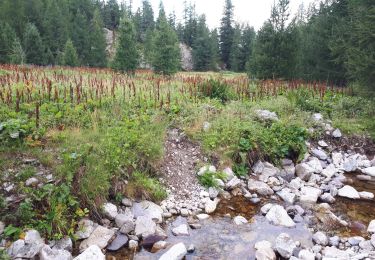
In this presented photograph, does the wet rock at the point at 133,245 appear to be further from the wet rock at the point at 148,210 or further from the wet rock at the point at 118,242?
the wet rock at the point at 148,210

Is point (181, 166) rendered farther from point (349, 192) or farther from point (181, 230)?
point (349, 192)

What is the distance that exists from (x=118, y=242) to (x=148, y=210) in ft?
2.91

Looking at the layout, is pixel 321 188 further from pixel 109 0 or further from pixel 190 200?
pixel 109 0

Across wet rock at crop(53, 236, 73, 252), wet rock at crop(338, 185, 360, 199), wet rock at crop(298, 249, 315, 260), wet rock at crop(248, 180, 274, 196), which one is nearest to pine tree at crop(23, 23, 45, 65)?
wet rock at crop(248, 180, 274, 196)

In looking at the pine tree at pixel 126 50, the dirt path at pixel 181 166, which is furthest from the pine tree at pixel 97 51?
the dirt path at pixel 181 166

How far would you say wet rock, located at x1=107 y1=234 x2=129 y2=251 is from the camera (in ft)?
15.2

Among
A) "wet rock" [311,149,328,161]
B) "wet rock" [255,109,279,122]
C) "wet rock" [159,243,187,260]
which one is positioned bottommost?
"wet rock" [159,243,187,260]

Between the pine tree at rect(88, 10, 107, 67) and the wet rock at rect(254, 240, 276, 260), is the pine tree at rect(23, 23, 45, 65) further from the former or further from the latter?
the wet rock at rect(254, 240, 276, 260)

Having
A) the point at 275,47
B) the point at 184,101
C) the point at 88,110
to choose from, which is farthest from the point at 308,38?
the point at 88,110

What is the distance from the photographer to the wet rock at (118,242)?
182 inches

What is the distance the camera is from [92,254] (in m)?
4.17

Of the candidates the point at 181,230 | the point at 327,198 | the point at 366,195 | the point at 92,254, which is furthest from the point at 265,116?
the point at 92,254

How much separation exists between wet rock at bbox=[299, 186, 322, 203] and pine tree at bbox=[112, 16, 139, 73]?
723 inches

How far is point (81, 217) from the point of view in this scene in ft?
16.1
